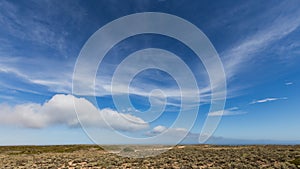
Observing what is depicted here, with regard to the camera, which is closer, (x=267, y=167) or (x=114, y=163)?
(x=267, y=167)

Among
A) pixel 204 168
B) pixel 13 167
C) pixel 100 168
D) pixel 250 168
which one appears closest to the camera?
pixel 250 168

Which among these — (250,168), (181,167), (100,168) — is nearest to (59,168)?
(100,168)

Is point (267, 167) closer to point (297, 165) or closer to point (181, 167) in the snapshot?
point (297, 165)

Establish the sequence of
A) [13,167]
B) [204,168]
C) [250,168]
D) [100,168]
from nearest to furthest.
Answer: [250,168]
[204,168]
[100,168]
[13,167]

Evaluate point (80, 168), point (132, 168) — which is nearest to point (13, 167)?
point (80, 168)

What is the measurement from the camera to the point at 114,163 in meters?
32.2

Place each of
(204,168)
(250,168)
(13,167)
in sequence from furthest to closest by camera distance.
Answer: (13,167), (204,168), (250,168)

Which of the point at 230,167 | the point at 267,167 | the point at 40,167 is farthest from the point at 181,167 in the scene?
the point at 40,167

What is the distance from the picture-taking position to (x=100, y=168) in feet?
96.2

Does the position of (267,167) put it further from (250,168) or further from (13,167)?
(13,167)

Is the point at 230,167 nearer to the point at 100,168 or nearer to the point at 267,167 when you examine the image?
the point at 267,167

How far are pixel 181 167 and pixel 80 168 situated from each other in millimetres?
12540

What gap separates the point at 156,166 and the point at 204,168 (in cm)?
592

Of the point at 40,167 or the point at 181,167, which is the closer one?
the point at 181,167
